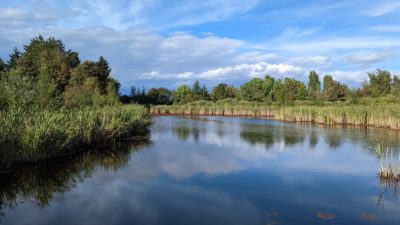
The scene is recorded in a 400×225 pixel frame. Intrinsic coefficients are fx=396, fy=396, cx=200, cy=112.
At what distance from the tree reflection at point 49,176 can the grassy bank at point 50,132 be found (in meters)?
0.36

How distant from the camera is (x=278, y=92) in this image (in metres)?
54.2

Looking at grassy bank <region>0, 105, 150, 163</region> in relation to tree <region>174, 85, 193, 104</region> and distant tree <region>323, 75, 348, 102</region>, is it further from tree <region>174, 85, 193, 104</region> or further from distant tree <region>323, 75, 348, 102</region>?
tree <region>174, 85, 193, 104</region>

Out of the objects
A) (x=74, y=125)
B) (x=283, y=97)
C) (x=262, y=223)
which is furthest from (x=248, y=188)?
(x=283, y=97)

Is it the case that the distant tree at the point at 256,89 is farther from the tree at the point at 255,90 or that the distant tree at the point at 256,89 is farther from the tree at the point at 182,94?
the tree at the point at 182,94

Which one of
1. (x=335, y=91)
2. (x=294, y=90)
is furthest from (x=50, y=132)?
(x=294, y=90)

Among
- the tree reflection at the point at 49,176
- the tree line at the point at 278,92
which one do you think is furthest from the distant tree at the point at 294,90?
the tree reflection at the point at 49,176

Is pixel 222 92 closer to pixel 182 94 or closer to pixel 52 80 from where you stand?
pixel 182 94

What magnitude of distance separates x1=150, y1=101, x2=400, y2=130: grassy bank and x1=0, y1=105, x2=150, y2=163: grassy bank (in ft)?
57.1

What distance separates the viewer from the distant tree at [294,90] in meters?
52.6

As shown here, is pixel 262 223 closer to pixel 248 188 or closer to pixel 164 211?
pixel 164 211

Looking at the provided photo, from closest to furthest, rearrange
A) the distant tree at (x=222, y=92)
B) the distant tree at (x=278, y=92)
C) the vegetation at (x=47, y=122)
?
the vegetation at (x=47, y=122)
the distant tree at (x=278, y=92)
the distant tree at (x=222, y=92)

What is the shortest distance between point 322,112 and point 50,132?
929 inches

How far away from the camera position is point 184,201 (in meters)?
8.45

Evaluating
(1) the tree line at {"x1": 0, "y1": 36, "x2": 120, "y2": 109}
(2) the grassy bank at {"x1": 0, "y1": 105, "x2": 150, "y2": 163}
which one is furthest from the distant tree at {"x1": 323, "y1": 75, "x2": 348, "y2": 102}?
(2) the grassy bank at {"x1": 0, "y1": 105, "x2": 150, "y2": 163}
